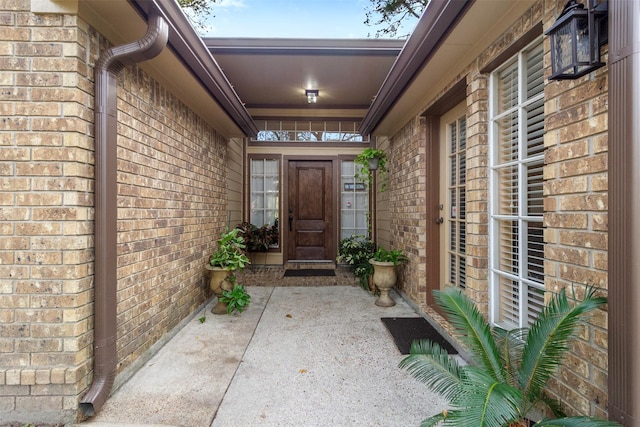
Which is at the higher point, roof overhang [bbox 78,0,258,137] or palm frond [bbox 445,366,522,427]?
roof overhang [bbox 78,0,258,137]

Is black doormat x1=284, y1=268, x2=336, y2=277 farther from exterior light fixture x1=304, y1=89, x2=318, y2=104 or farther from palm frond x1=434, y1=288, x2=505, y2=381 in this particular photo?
palm frond x1=434, y1=288, x2=505, y2=381

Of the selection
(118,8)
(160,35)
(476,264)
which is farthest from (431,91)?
(118,8)

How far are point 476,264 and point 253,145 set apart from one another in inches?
168

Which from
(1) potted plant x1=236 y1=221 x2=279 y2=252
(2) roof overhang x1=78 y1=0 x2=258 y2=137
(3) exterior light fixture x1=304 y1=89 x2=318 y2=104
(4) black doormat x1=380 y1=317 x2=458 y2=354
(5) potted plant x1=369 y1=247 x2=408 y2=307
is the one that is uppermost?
(3) exterior light fixture x1=304 y1=89 x2=318 y2=104

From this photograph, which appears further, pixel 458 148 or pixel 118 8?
pixel 458 148

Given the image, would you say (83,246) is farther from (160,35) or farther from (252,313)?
(252,313)

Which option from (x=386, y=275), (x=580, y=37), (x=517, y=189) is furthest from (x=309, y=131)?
(x=580, y=37)

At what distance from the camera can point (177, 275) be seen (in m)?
2.77

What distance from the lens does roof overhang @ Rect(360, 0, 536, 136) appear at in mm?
1774

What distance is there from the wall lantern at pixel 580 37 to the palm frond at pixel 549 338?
2.89 ft

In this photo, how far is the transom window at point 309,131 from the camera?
216 inches

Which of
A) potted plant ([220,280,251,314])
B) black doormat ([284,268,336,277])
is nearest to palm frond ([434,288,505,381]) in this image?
potted plant ([220,280,251,314])

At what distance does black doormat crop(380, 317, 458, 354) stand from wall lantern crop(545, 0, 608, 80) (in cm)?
199

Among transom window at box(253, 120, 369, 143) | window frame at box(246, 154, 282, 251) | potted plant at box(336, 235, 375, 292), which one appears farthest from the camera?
transom window at box(253, 120, 369, 143)
